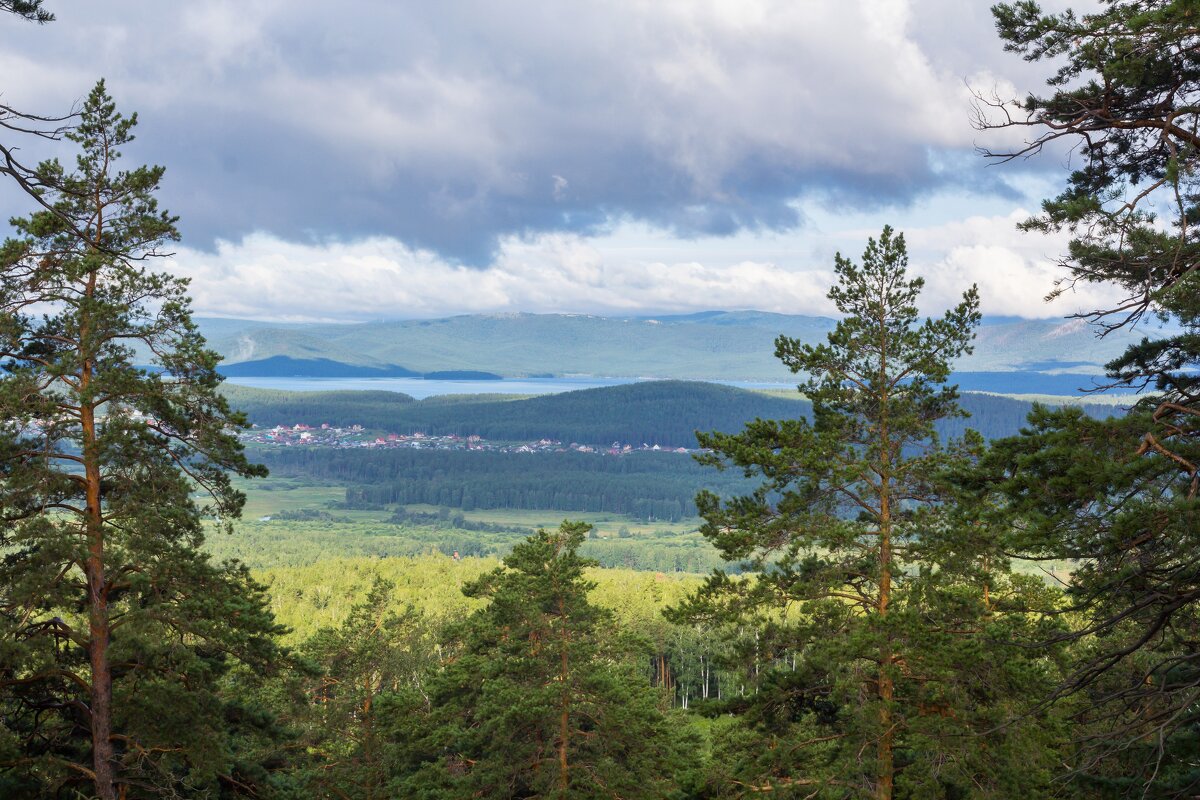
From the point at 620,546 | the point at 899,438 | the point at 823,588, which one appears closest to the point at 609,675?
the point at 823,588

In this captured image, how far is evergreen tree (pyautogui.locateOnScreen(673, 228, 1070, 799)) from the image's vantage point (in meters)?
11.3

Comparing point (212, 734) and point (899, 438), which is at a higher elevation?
point (899, 438)

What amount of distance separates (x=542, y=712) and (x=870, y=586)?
6.68m

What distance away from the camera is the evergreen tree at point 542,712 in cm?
1661

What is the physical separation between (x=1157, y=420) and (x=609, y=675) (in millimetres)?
12200

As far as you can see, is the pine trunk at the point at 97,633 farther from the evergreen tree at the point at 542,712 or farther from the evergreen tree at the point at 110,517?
the evergreen tree at the point at 542,712

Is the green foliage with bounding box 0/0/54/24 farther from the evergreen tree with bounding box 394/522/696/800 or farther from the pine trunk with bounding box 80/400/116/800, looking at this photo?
the evergreen tree with bounding box 394/522/696/800

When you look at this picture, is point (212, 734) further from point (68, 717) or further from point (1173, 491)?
point (1173, 491)

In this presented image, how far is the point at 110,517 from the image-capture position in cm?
1155

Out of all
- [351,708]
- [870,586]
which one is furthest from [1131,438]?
[351,708]

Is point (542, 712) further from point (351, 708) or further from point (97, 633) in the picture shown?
point (351, 708)

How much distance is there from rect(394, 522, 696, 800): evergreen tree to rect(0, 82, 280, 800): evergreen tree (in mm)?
5346

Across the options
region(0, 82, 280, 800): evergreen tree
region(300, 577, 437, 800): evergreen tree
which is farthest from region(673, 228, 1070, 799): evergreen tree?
region(300, 577, 437, 800): evergreen tree

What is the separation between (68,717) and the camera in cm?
1222
